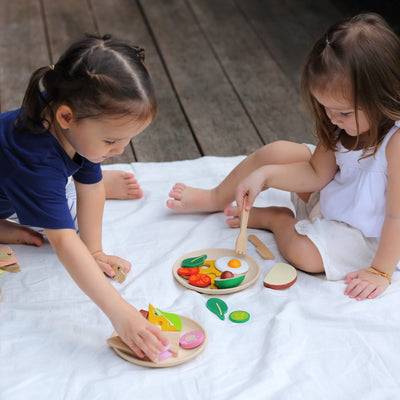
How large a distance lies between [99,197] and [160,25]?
5.34 ft

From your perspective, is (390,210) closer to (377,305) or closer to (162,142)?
(377,305)

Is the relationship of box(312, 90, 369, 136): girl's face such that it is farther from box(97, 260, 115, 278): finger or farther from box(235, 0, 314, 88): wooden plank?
box(235, 0, 314, 88): wooden plank

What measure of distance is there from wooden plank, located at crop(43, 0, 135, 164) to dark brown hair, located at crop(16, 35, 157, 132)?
4.63ft

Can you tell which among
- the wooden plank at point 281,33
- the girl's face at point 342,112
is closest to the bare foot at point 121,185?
the girl's face at point 342,112

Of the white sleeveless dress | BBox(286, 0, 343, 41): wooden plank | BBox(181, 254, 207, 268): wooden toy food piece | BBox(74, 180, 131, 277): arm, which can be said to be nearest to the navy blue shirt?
BBox(74, 180, 131, 277): arm

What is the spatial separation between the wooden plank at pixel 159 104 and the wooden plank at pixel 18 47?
286 mm

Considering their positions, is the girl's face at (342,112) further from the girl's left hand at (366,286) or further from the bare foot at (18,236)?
the bare foot at (18,236)

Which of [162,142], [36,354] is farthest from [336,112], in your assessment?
[162,142]

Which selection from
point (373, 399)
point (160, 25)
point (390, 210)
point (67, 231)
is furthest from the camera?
point (160, 25)

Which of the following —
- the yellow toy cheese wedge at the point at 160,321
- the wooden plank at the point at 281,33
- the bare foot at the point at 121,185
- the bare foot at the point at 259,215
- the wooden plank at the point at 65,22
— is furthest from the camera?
the wooden plank at the point at 65,22

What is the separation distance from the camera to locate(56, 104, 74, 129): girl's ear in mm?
933

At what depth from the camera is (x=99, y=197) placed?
1.20 meters

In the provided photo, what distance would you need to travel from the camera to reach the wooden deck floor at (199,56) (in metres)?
1.83

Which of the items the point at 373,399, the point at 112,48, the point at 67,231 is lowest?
the point at 373,399
